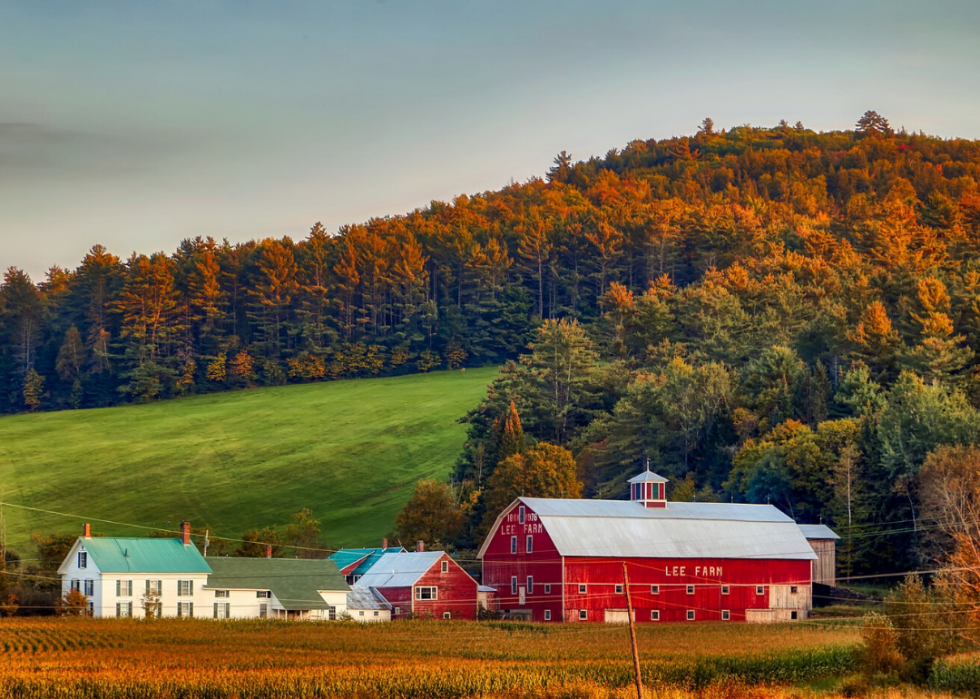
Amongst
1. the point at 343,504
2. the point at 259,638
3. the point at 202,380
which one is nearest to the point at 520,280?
the point at 202,380

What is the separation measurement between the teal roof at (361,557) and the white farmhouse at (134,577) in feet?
35.4

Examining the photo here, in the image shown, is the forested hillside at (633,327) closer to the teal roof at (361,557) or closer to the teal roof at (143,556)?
the teal roof at (361,557)

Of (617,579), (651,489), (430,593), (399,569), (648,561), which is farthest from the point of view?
(651,489)

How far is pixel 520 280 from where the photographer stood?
6388 inches

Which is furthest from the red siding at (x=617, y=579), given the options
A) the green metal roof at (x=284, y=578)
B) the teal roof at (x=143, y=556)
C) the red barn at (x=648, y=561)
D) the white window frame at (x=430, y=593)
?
the teal roof at (x=143, y=556)

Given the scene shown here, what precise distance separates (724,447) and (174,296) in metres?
83.2

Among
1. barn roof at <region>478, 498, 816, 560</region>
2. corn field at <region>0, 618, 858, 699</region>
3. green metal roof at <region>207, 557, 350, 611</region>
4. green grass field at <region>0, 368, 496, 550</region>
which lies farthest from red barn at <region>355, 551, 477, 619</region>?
green grass field at <region>0, 368, 496, 550</region>

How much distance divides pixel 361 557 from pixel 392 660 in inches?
1402

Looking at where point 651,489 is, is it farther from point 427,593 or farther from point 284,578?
point 284,578

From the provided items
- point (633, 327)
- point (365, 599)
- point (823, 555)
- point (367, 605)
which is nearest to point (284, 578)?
point (365, 599)

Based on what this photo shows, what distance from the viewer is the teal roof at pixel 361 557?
8312cm

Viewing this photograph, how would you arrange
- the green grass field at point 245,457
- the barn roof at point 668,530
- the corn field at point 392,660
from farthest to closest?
the green grass field at point 245,457
the barn roof at point 668,530
the corn field at point 392,660

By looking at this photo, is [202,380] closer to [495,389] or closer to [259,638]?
[495,389]

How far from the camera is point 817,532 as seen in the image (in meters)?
78.1
